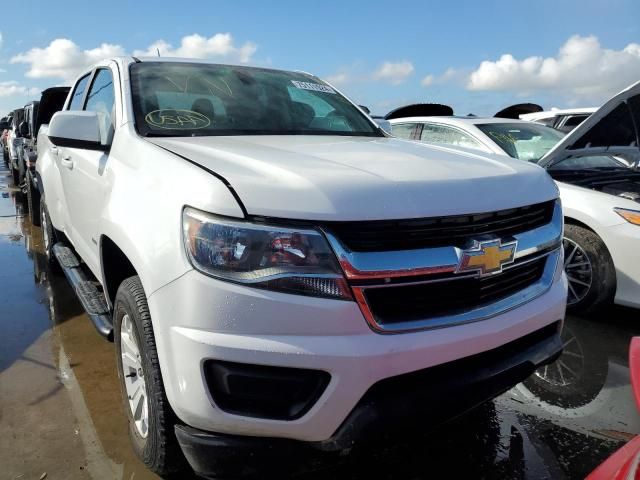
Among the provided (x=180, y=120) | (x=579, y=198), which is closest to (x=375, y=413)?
(x=180, y=120)

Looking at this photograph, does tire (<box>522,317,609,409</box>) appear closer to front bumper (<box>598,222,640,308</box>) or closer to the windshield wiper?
front bumper (<box>598,222,640,308</box>)

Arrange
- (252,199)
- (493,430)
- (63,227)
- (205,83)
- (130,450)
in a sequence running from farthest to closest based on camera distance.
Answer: (63,227) → (205,83) → (493,430) → (130,450) → (252,199)

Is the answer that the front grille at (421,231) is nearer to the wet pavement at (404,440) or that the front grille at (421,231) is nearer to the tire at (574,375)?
the wet pavement at (404,440)

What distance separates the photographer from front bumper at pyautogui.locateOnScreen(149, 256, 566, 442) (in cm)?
161

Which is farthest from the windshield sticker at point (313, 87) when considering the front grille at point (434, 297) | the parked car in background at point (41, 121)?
the parked car in background at point (41, 121)

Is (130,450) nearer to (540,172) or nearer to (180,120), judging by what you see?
(180,120)

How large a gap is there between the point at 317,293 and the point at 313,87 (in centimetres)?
222

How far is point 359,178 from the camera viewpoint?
180 centimetres

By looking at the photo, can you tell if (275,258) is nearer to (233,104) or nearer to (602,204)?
(233,104)

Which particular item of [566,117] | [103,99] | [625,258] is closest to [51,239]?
[103,99]

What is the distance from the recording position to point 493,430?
2689 millimetres

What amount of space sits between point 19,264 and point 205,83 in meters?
3.96

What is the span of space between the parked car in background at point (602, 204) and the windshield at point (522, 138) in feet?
1.94

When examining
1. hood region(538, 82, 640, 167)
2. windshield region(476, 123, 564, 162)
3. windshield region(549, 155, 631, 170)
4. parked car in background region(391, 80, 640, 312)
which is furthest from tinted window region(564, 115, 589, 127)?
hood region(538, 82, 640, 167)
